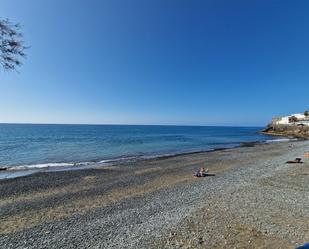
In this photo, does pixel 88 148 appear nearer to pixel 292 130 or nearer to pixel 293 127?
pixel 292 130

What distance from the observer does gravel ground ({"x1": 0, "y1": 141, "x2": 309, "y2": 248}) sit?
5.23m

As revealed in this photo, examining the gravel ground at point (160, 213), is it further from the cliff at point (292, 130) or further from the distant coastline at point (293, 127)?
the distant coastline at point (293, 127)

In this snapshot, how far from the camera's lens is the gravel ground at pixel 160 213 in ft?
17.2

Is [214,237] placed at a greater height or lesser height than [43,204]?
greater

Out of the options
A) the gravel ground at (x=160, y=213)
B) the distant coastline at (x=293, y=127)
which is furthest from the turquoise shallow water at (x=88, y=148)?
the distant coastline at (x=293, y=127)

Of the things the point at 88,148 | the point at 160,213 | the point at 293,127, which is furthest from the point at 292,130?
the point at 160,213

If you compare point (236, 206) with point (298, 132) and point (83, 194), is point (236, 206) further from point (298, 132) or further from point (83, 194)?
point (298, 132)

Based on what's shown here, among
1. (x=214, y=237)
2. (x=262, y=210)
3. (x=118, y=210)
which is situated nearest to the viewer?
(x=214, y=237)

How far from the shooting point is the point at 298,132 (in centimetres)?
6338

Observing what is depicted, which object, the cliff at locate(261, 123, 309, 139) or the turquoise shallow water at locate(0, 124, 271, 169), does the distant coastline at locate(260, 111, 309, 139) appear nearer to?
the cliff at locate(261, 123, 309, 139)

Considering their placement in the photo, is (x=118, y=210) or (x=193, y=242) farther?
(x=118, y=210)

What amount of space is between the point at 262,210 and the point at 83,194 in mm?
8404

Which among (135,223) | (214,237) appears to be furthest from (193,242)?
(135,223)

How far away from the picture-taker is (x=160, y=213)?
7055mm
